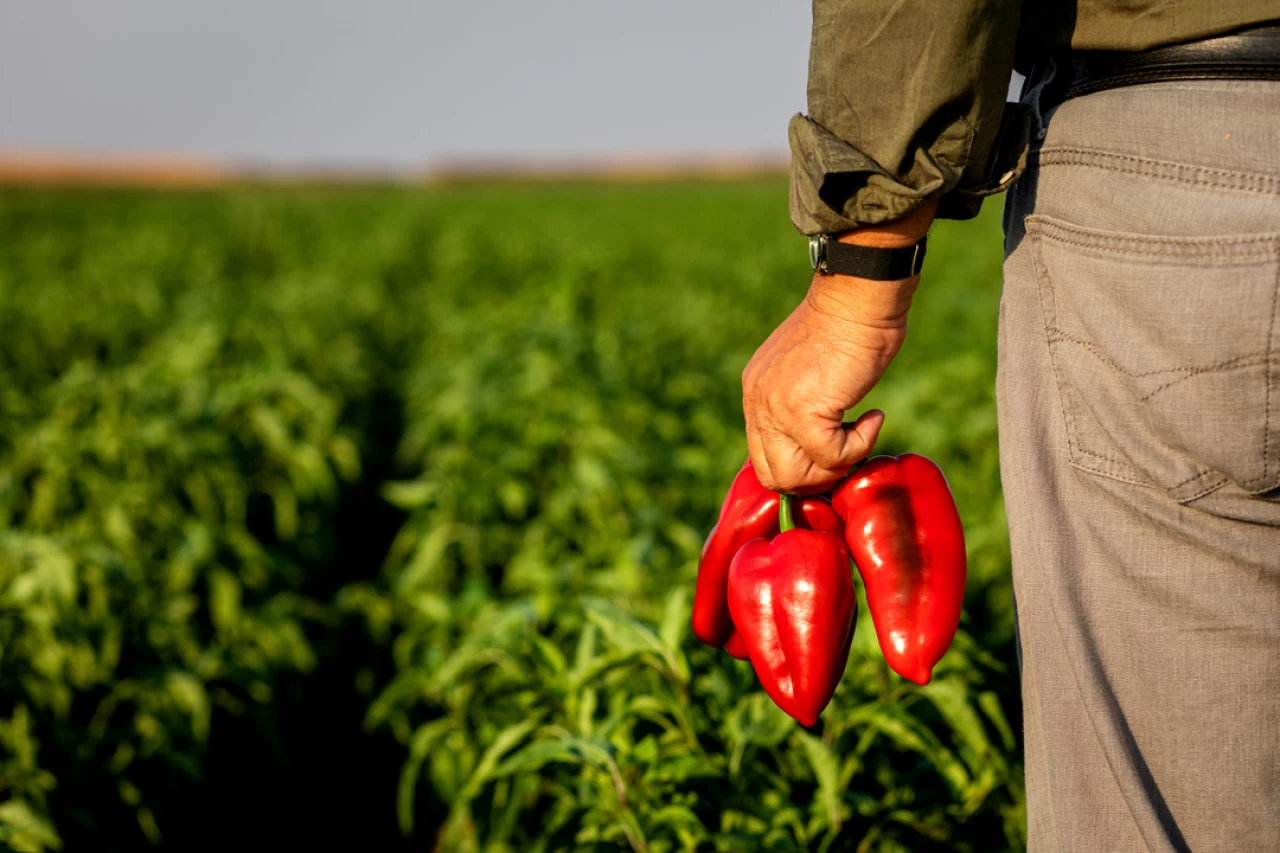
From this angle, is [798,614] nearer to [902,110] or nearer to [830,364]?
[830,364]

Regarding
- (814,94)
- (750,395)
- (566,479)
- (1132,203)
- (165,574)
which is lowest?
(165,574)

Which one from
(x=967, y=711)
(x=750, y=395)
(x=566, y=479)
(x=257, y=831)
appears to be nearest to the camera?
(x=750, y=395)

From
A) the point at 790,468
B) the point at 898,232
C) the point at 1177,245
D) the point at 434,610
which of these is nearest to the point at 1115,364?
the point at 1177,245

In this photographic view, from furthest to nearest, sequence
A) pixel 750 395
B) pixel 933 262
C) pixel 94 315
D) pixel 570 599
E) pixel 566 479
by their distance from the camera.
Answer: pixel 933 262 < pixel 94 315 < pixel 566 479 < pixel 570 599 < pixel 750 395

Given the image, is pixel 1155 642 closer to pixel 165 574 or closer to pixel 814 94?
pixel 814 94

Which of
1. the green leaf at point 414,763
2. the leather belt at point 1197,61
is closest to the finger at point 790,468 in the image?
the leather belt at point 1197,61

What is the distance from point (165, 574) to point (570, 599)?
4.60 ft

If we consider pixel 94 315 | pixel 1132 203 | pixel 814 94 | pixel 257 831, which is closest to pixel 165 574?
pixel 257 831

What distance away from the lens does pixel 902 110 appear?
4.00 feet

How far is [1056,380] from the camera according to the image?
1.31 meters

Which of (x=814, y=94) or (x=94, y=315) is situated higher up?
(x=814, y=94)

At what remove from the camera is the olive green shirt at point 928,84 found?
1.19 meters

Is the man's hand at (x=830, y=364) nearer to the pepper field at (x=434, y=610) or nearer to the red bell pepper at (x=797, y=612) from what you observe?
the red bell pepper at (x=797, y=612)

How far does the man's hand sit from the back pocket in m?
0.18
